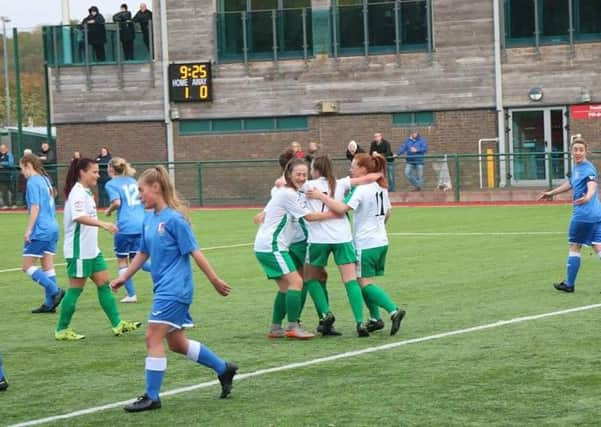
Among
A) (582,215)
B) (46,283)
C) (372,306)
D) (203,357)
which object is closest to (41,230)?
(46,283)

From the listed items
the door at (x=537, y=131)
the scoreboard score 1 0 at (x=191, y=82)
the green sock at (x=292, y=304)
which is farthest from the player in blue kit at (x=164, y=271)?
the scoreboard score 1 0 at (x=191, y=82)

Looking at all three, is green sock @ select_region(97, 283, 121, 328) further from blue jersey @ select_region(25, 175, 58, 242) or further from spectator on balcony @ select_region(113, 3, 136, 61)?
spectator on balcony @ select_region(113, 3, 136, 61)

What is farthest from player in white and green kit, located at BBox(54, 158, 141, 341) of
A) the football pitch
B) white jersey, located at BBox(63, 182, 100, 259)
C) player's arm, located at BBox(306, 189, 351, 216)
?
player's arm, located at BBox(306, 189, 351, 216)

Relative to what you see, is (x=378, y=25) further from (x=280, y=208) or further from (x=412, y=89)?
(x=280, y=208)

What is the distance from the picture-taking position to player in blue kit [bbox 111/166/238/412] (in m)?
8.76

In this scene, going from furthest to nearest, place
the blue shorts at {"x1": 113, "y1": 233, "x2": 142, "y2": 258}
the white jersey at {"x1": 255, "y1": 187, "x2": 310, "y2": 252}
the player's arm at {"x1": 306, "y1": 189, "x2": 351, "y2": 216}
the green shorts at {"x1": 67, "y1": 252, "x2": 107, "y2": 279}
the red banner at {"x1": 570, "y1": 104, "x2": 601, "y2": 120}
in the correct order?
the red banner at {"x1": 570, "y1": 104, "x2": 601, "y2": 120}, the blue shorts at {"x1": 113, "y1": 233, "x2": 142, "y2": 258}, the green shorts at {"x1": 67, "y1": 252, "x2": 107, "y2": 279}, the white jersey at {"x1": 255, "y1": 187, "x2": 310, "y2": 252}, the player's arm at {"x1": 306, "y1": 189, "x2": 351, "y2": 216}

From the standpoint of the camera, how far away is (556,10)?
37.3 m

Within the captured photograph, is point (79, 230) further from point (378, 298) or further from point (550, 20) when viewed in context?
point (550, 20)

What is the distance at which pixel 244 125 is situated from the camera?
41062mm

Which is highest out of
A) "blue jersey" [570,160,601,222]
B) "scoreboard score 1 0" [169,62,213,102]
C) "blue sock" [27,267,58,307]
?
"scoreboard score 1 0" [169,62,213,102]

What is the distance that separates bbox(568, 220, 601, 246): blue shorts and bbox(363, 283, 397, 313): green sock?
3.71 metres

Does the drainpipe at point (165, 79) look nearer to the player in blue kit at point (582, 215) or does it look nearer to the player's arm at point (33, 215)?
the player's arm at point (33, 215)

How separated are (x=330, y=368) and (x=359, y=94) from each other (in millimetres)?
29818

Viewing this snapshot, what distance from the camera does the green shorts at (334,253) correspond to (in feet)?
38.6
